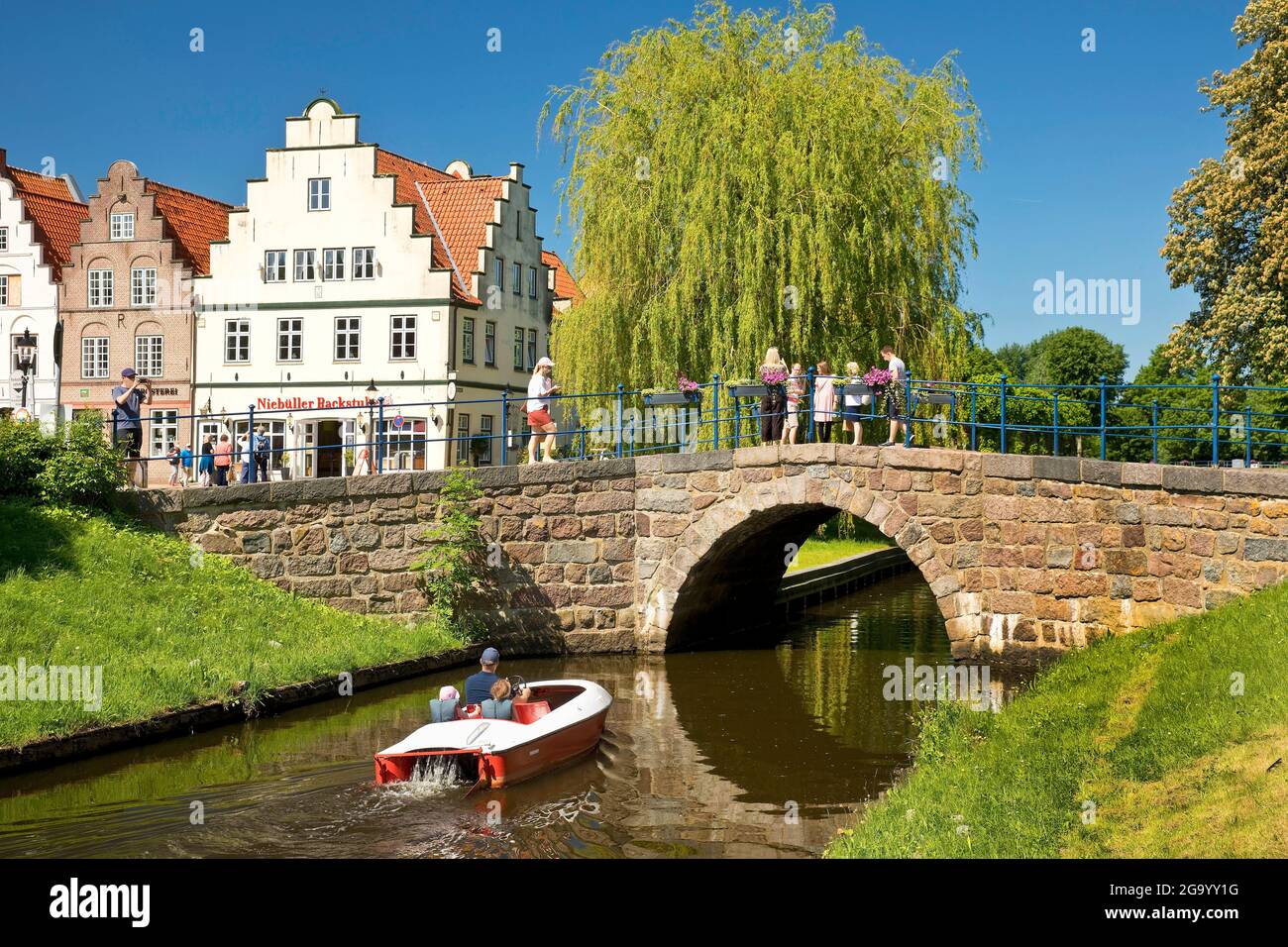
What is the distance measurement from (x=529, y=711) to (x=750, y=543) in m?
8.40

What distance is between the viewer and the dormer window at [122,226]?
4234 cm

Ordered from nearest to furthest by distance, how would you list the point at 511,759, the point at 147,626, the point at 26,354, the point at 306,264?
the point at 511,759, the point at 147,626, the point at 26,354, the point at 306,264

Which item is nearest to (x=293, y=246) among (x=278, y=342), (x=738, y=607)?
(x=278, y=342)

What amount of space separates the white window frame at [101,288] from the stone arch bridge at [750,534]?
24397mm

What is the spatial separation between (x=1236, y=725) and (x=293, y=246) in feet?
116

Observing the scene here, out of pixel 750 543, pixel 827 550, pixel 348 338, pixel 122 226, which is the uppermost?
pixel 122 226

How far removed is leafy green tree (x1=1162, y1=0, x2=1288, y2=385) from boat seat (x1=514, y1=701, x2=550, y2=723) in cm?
1884

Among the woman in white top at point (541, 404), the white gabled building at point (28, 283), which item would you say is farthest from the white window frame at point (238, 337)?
the woman in white top at point (541, 404)

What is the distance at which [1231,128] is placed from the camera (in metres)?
27.7

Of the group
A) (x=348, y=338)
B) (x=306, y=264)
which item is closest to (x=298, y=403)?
(x=348, y=338)

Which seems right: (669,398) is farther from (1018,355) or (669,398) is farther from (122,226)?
(1018,355)

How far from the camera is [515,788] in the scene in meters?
12.0

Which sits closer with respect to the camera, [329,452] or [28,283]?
[329,452]
